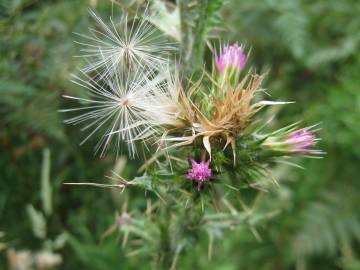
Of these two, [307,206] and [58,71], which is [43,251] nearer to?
→ [58,71]

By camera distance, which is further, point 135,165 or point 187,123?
point 135,165

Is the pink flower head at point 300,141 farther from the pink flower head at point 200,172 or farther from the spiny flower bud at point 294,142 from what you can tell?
the pink flower head at point 200,172

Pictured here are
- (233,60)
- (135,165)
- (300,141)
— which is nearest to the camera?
(300,141)

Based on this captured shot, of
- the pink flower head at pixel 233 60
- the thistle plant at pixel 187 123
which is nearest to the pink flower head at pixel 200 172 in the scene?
the thistle plant at pixel 187 123

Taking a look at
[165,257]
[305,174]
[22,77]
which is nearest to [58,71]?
[22,77]

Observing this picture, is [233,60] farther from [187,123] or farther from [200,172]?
[200,172]

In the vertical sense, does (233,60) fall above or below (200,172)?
above

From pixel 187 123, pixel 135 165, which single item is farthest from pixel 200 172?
pixel 135 165

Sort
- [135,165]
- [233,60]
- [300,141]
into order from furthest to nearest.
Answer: [135,165]
[233,60]
[300,141]
